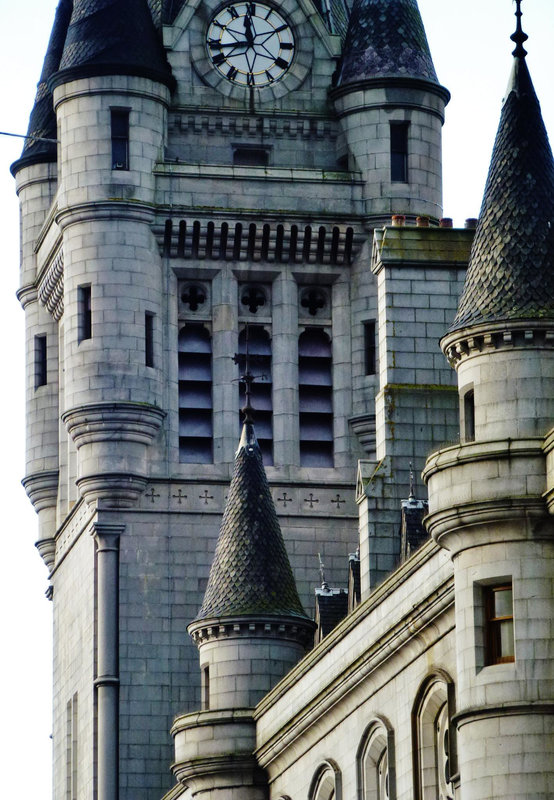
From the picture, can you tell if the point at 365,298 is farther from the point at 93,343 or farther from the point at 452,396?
the point at 452,396

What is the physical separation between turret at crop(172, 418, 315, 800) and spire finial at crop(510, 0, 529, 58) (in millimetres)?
22628

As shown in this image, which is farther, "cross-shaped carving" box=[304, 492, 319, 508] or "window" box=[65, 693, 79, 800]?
"window" box=[65, 693, 79, 800]

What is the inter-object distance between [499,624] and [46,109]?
5148cm

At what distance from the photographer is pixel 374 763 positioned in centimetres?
6362

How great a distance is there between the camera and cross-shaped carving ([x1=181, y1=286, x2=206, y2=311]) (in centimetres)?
9456

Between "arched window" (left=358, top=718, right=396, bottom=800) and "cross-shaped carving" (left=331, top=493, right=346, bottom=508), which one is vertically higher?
"cross-shaped carving" (left=331, top=493, right=346, bottom=508)

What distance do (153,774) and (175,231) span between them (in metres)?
15.8

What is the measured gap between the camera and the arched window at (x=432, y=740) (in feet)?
192

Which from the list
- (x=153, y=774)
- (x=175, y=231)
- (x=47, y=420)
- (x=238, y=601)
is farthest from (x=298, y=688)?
(x=47, y=420)

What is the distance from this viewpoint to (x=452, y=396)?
7412 centimetres

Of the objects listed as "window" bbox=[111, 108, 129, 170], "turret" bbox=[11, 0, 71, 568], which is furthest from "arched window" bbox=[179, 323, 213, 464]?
"turret" bbox=[11, 0, 71, 568]

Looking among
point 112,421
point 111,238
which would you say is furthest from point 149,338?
point 112,421

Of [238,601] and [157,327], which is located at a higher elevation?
[157,327]

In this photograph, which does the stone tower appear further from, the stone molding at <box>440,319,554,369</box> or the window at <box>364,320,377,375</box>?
the stone molding at <box>440,319,554,369</box>
